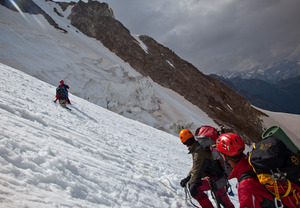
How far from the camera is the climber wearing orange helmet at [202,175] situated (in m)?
3.90

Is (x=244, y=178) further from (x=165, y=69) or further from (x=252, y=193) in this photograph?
(x=165, y=69)

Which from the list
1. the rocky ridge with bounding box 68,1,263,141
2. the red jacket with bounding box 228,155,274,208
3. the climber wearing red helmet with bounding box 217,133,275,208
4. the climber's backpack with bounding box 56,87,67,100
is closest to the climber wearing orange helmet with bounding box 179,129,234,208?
the climber wearing red helmet with bounding box 217,133,275,208

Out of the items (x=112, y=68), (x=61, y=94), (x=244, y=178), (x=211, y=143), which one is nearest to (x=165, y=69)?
(x=112, y=68)

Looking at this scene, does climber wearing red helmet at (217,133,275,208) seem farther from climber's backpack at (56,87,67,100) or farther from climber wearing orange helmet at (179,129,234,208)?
climber's backpack at (56,87,67,100)

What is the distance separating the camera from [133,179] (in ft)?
15.5

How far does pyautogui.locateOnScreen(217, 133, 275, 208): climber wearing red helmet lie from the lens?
2496mm

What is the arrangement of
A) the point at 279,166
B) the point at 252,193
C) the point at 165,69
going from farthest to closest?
1. the point at 165,69
2. the point at 252,193
3. the point at 279,166

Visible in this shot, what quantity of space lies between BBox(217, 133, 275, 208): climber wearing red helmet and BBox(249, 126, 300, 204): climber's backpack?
0.14m

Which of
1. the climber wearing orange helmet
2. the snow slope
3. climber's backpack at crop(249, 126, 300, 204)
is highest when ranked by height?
climber's backpack at crop(249, 126, 300, 204)

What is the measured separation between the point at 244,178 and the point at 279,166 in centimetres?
54

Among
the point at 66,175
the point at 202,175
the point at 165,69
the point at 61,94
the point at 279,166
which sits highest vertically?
the point at 165,69

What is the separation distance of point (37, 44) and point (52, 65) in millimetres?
5962

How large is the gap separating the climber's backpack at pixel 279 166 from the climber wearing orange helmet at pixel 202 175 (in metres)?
1.51

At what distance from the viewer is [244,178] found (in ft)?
8.89
